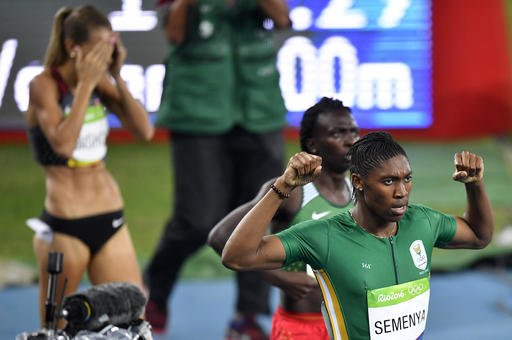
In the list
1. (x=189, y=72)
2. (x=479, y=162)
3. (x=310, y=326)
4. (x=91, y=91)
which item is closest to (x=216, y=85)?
(x=189, y=72)

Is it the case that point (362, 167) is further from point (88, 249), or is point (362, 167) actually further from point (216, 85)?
point (216, 85)

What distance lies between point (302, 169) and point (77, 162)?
210 centimetres

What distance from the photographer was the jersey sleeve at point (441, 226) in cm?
457

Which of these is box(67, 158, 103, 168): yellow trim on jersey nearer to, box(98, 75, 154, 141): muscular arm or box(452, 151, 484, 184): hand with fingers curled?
box(98, 75, 154, 141): muscular arm

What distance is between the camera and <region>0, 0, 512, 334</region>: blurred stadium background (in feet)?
32.8

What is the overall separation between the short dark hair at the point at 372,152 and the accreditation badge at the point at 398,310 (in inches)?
16.5

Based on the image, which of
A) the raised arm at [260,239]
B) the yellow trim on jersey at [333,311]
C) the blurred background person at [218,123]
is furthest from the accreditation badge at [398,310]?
the blurred background person at [218,123]

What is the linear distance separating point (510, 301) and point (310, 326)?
3170 mm

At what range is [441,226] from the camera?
4594 millimetres

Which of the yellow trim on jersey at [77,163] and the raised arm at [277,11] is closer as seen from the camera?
the yellow trim on jersey at [77,163]

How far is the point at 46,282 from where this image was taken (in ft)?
19.2

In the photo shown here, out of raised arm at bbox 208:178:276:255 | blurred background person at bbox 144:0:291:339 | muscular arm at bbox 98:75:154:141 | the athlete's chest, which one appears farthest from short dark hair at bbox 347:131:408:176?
blurred background person at bbox 144:0:291:339

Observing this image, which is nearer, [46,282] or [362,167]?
[362,167]

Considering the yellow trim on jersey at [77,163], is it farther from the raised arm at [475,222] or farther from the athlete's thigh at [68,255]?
the raised arm at [475,222]
